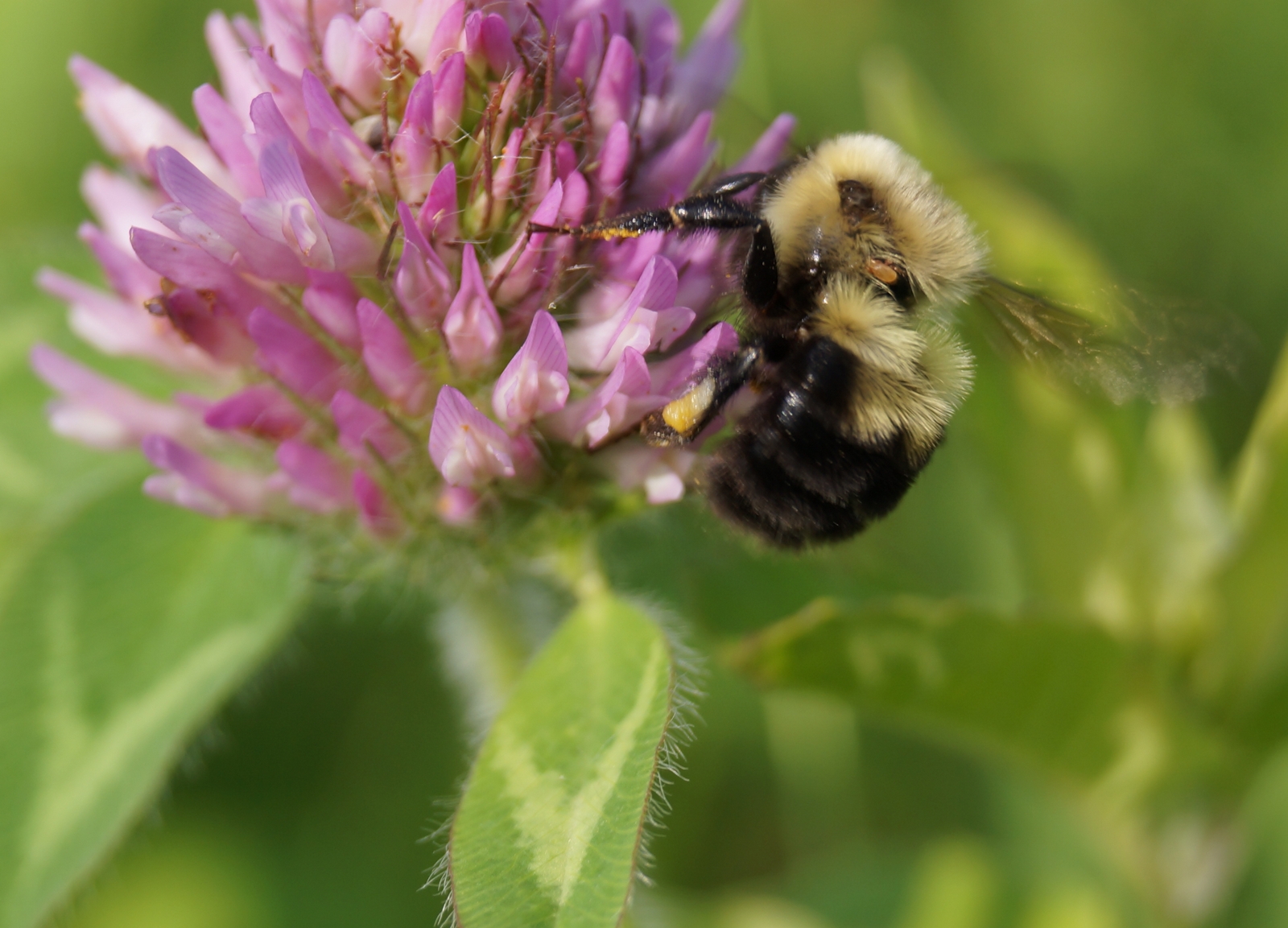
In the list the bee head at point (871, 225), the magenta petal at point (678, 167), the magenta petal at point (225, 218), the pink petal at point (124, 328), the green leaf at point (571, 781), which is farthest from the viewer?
the pink petal at point (124, 328)

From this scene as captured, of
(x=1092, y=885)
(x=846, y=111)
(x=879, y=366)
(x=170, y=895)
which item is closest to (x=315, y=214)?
(x=879, y=366)

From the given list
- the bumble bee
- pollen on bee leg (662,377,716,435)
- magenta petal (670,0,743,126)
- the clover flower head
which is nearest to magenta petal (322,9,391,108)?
the clover flower head

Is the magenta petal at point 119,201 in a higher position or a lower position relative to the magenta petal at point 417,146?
lower

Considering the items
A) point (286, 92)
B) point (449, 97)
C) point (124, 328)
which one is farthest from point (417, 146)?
point (124, 328)

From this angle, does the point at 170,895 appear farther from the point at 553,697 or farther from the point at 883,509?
the point at 883,509

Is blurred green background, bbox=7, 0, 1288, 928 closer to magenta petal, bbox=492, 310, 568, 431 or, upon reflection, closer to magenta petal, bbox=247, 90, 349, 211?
magenta petal, bbox=492, 310, 568, 431

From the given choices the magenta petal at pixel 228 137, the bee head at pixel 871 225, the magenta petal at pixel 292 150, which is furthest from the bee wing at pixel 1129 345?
the magenta petal at pixel 228 137

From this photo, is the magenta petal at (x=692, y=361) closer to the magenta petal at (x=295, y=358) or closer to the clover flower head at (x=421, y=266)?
the clover flower head at (x=421, y=266)
